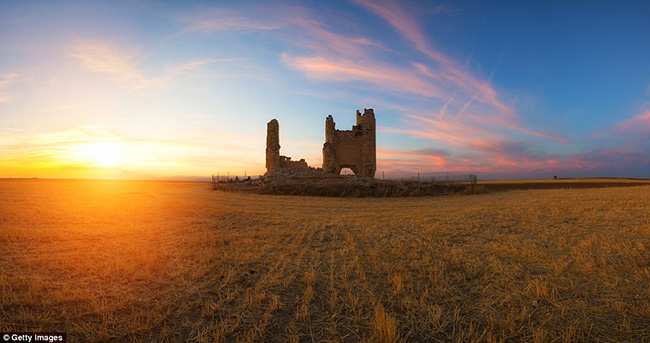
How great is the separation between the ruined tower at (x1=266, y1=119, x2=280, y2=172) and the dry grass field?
25140 mm

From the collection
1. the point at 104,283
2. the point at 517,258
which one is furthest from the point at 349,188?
the point at 104,283

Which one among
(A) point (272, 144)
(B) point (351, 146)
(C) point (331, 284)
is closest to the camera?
(C) point (331, 284)

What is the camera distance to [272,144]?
32375 millimetres

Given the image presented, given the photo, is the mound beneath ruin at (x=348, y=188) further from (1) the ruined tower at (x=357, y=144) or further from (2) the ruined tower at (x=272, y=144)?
(1) the ruined tower at (x=357, y=144)

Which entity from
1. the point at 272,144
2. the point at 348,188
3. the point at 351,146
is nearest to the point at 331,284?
the point at 348,188

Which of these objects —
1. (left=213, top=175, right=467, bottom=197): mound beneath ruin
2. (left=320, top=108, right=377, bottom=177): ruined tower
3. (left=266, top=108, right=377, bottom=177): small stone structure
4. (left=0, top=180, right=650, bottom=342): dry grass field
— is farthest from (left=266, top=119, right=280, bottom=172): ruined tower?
(left=0, top=180, right=650, bottom=342): dry grass field

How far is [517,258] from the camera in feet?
16.4

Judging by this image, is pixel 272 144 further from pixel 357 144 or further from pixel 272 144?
pixel 357 144

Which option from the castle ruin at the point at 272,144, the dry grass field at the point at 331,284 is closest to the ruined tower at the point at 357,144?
the castle ruin at the point at 272,144

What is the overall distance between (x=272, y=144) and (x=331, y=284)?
29274 mm

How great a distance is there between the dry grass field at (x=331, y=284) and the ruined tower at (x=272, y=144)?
25140 mm

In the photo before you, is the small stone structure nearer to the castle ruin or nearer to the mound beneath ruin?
the castle ruin

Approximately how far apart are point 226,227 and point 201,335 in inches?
210

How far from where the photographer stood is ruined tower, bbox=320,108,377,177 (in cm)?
3391
